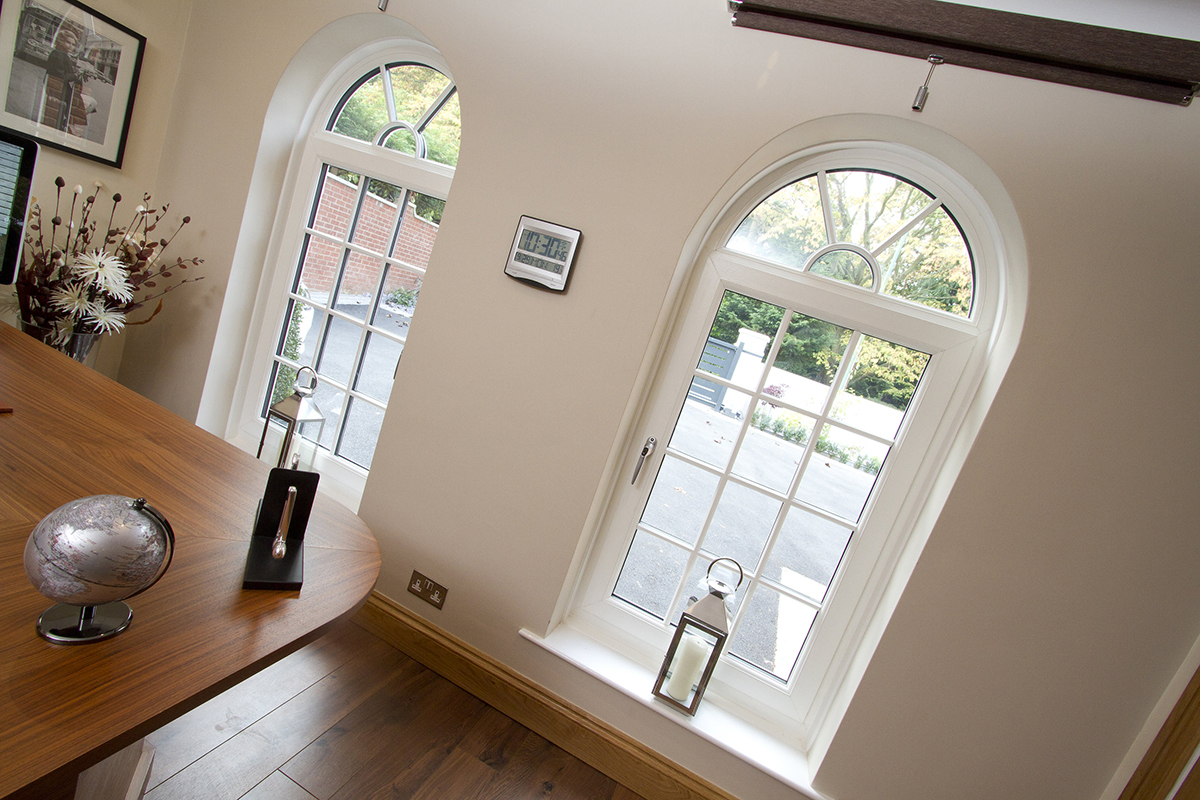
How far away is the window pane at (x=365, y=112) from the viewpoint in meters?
2.54

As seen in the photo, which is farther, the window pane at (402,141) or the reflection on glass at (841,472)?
the window pane at (402,141)

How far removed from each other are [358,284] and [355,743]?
1.76m

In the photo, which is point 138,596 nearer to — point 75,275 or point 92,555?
point 92,555

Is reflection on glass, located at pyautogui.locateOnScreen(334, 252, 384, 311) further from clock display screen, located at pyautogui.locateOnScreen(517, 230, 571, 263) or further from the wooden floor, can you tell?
the wooden floor

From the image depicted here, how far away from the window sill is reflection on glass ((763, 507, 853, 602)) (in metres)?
0.49

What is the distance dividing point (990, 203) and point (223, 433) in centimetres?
318

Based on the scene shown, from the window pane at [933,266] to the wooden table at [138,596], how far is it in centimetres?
178

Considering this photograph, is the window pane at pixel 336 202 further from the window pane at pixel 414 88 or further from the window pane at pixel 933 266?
the window pane at pixel 933 266

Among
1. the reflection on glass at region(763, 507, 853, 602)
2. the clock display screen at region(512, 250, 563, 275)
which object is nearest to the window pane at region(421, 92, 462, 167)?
the clock display screen at region(512, 250, 563, 275)

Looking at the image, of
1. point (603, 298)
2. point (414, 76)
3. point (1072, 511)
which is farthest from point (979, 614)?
point (414, 76)

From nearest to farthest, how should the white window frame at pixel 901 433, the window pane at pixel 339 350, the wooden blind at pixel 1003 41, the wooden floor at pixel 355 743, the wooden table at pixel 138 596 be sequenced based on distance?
the wooden table at pixel 138 596 < the wooden blind at pixel 1003 41 < the wooden floor at pixel 355 743 < the white window frame at pixel 901 433 < the window pane at pixel 339 350

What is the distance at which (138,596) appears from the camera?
1104 mm

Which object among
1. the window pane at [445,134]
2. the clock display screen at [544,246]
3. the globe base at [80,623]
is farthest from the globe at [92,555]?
the window pane at [445,134]

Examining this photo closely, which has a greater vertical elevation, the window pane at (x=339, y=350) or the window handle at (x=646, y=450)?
the window handle at (x=646, y=450)
